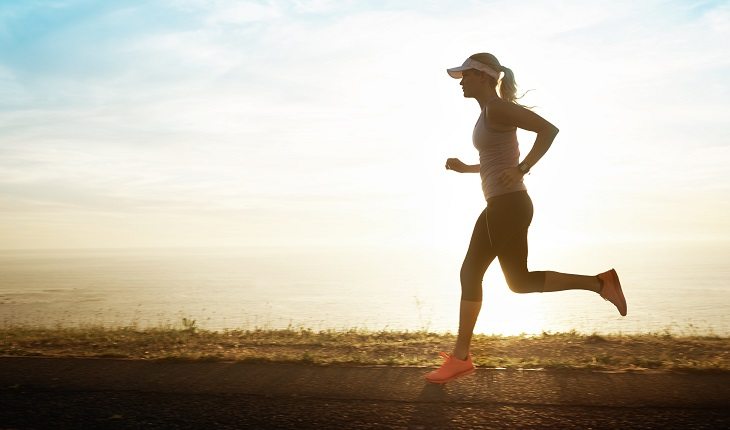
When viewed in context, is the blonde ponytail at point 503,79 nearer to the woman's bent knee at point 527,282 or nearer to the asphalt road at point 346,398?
the woman's bent knee at point 527,282

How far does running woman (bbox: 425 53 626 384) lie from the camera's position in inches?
171

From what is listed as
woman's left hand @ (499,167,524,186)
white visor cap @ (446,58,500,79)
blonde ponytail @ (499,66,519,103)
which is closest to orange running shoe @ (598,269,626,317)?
woman's left hand @ (499,167,524,186)

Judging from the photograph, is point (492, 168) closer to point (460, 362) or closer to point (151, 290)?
point (460, 362)

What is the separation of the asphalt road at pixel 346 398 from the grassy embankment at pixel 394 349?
34cm

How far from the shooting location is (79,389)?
4164 millimetres

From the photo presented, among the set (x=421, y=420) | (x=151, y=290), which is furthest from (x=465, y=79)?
(x=151, y=290)

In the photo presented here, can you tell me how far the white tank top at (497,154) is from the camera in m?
4.45

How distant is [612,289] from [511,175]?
4.16 ft

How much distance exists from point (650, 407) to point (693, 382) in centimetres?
74

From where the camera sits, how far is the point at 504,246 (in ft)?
14.7

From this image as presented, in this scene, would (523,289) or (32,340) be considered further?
(32,340)

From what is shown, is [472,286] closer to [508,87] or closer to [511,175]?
[511,175]

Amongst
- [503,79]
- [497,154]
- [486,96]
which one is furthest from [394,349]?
[503,79]

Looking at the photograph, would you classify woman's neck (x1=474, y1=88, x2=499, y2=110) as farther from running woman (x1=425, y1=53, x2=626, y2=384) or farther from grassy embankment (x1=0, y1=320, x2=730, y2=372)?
grassy embankment (x1=0, y1=320, x2=730, y2=372)
